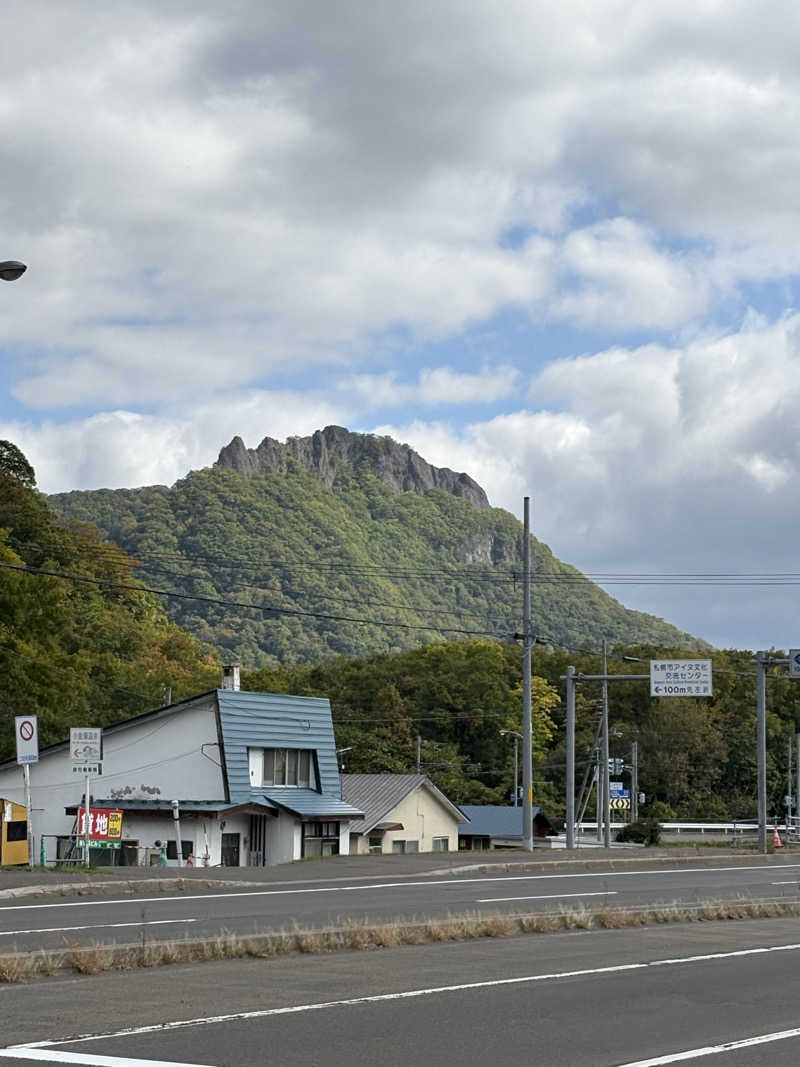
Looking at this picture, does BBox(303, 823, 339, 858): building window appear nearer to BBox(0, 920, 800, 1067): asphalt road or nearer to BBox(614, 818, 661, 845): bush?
BBox(614, 818, 661, 845): bush

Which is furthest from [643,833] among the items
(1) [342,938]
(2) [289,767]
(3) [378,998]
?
(3) [378,998]

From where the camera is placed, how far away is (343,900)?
22.4m

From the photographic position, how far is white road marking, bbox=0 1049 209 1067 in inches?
319

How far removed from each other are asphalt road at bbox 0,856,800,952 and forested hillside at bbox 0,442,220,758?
11.0 m

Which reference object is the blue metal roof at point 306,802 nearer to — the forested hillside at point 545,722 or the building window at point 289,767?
the building window at point 289,767

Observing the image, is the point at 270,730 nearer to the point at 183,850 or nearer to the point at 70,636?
the point at 183,850

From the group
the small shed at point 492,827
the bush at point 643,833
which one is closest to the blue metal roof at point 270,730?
the bush at point 643,833

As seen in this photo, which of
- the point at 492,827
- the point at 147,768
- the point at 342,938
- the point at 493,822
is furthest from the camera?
the point at 493,822

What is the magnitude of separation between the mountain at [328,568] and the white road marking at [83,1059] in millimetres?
98714

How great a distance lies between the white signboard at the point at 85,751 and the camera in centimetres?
2525

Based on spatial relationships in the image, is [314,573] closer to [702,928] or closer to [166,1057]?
[702,928]

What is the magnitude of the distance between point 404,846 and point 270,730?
53.1 feet

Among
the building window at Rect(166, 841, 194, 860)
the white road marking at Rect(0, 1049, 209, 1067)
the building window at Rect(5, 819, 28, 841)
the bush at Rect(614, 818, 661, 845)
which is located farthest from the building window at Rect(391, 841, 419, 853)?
the white road marking at Rect(0, 1049, 209, 1067)

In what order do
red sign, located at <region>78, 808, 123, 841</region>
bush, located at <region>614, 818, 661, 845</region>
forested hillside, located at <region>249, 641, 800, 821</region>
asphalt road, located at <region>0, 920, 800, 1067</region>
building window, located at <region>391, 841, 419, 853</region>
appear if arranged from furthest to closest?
forested hillside, located at <region>249, 641, 800, 821</region> → building window, located at <region>391, 841, 419, 853</region> → bush, located at <region>614, 818, 661, 845</region> → red sign, located at <region>78, 808, 123, 841</region> → asphalt road, located at <region>0, 920, 800, 1067</region>
